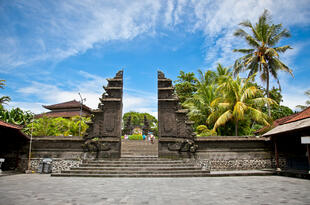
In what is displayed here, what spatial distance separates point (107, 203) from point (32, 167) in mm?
8895

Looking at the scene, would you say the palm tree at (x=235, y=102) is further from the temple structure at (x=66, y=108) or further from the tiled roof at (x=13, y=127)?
the temple structure at (x=66, y=108)

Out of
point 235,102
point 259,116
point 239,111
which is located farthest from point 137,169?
point 235,102

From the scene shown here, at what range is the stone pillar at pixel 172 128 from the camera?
10.7 meters

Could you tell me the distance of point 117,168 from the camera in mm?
9406

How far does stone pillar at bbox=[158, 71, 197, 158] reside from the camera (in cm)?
1067

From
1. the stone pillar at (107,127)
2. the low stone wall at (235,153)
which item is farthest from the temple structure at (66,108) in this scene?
the low stone wall at (235,153)

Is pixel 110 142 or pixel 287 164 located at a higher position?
pixel 110 142

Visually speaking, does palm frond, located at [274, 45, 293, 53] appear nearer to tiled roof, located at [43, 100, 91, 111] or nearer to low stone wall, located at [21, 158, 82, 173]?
low stone wall, located at [21, 158, 82, 173]

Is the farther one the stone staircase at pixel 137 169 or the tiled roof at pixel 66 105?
the tiled roof at pixel 66 105

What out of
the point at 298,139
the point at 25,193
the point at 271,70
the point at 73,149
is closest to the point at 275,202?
the point at 25,193

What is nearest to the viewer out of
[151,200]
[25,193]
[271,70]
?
[151,200]

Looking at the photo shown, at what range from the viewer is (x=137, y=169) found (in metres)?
9.33

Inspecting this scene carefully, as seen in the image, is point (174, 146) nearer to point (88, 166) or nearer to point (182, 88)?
point (88, 166)

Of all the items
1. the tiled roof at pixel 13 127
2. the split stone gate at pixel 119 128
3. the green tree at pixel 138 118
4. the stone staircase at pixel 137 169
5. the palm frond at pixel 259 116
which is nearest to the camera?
the stone staircase at pixel 137 169
